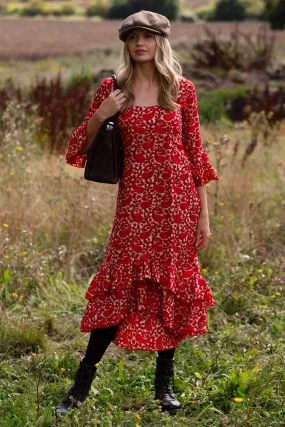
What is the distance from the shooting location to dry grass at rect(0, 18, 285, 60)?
2230cm

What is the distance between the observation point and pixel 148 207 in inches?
135

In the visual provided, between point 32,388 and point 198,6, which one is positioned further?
point 198,6

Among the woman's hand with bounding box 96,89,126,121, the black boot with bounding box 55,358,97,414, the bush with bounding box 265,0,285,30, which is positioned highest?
the bush with bounding box 265,0,285,30

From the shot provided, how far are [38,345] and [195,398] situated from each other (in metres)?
0.92

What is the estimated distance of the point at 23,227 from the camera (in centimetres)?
516

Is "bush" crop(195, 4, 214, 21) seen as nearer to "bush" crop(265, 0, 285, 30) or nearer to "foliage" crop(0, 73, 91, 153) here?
"bush" crop(265, 0, 285, 30)

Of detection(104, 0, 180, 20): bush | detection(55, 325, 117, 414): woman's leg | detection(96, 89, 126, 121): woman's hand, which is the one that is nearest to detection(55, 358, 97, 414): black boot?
detection(55, 325, 117, 414): woman's leg

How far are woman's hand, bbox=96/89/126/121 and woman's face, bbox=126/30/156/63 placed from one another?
0.17 meters

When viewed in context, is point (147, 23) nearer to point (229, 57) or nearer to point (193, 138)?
point (193, 138)

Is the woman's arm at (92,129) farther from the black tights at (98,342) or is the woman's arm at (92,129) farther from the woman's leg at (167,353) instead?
the woman's leg at (167,353)

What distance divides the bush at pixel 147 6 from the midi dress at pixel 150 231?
3688cm

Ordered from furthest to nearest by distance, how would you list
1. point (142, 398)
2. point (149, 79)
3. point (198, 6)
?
point (198, 6)
point (142, 398)
point (149, 79)

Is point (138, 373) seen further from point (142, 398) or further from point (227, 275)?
point (227, 275)

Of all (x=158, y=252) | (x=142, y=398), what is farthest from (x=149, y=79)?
(x=142, y=398)
